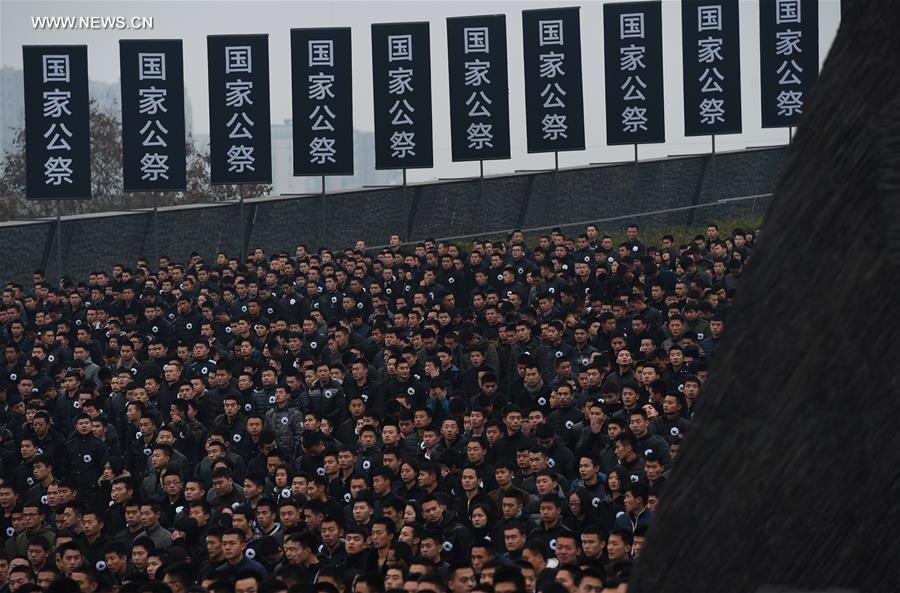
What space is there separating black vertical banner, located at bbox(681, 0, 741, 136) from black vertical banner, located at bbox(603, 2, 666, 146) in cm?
51

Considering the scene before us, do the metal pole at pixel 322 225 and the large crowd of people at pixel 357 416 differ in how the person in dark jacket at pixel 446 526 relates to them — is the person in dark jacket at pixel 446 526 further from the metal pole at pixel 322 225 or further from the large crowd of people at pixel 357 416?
the metal pole at pixel 322 225

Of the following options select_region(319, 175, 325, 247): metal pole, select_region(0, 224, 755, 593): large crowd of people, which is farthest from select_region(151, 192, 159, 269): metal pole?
select_region(319, 175, 325, 247): metal pole

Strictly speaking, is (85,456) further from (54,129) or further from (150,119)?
(150,119)

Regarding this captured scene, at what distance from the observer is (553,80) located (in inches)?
830

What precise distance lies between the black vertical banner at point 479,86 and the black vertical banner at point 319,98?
1.73 meters

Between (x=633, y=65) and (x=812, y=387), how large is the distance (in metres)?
17.8

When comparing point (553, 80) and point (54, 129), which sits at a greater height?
point (553, 80)

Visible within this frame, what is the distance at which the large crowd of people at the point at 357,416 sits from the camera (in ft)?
30.5

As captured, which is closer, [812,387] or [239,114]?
[812,387]

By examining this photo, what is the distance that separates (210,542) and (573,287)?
7438mm

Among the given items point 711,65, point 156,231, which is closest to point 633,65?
point 711,65

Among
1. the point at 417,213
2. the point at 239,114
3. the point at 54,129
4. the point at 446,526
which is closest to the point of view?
the point at 446,526

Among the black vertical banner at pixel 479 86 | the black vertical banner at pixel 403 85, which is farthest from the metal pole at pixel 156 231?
the black vertical banner at pixel 479 86

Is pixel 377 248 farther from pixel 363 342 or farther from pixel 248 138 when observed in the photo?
pixel 363 342
